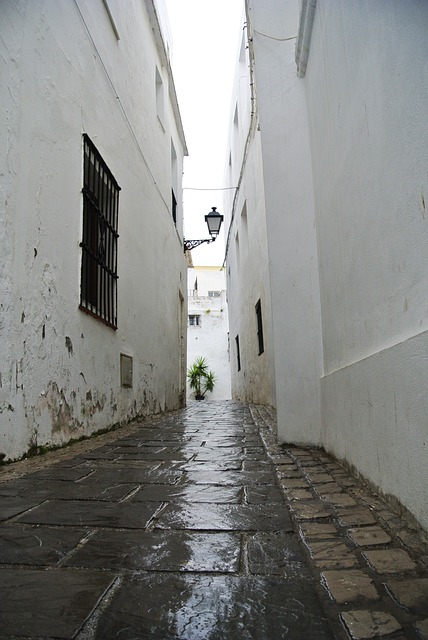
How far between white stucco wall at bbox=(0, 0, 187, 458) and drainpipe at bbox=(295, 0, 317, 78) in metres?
1.92

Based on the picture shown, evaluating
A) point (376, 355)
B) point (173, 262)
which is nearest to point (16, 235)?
point (376, 355)

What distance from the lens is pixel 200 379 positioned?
2286 centimetres

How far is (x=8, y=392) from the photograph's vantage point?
2.85 m

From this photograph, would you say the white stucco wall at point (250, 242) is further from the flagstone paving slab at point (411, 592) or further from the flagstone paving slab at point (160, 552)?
the flagstone paving slab at point (411, 592)

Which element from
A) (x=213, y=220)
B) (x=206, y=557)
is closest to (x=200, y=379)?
(x=213, y=220)

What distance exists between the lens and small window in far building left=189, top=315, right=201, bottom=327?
24.4 m

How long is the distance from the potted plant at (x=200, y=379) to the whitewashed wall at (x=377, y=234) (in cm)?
1959

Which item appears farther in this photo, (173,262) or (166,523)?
(173,262)

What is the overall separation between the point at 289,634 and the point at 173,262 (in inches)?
348

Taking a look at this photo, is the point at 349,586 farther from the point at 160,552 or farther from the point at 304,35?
the point at 304,35

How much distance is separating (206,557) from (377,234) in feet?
4.80

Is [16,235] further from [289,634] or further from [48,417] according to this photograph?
[289,634]

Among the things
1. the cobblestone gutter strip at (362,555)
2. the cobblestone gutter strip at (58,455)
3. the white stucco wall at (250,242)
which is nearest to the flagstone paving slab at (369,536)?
the cobblestone gutter strip at (362,555)

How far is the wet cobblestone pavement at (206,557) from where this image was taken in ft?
3.53
